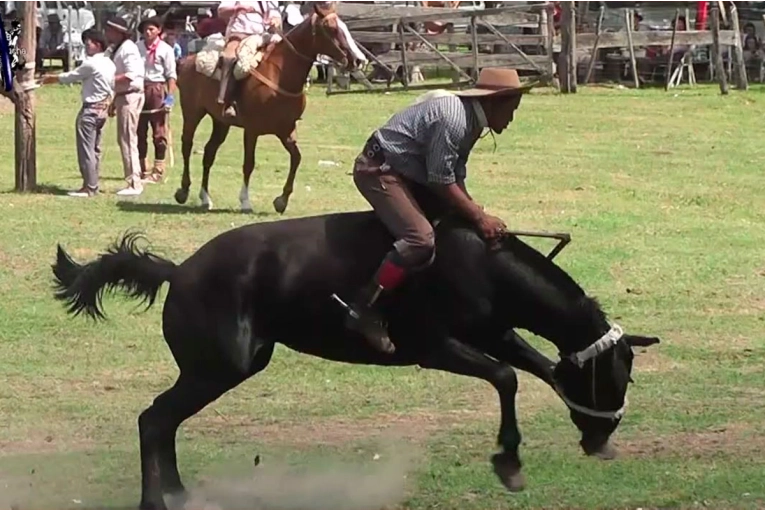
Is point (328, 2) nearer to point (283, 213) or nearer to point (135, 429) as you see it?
point (283, 213)

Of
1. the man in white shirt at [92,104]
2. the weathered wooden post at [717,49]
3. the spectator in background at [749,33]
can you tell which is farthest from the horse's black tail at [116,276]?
the spectator in background at [749,33]

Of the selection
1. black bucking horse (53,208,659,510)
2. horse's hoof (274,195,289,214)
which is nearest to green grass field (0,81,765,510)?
horse's hoof (274,195,289,214)

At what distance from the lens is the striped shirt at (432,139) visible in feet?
23.1

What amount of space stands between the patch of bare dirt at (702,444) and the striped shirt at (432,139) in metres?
2.02

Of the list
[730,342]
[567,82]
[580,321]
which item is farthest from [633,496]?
[567,82]

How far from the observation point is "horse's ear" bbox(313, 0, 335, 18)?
627 inches

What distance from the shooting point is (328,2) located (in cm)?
1602

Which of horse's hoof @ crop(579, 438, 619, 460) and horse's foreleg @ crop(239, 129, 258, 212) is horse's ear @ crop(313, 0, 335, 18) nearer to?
horse's foreleg @ crop(239, 129, 258, 212)

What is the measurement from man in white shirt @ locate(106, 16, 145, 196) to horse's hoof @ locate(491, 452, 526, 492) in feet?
39.3

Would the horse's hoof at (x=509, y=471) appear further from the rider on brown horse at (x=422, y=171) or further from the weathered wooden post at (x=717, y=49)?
the weathered wooden post at (x=717, y=49)

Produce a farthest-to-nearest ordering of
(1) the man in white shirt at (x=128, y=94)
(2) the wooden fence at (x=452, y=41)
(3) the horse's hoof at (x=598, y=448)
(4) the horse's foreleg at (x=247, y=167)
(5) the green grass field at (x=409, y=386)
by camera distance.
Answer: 1. (2) the wooden fence at (x=452, y=41)
2. (1) the man in white shirt at (x=128, y=94)
3. (4) the horse's foreleg at (x=247, y=167)
4. (5) the green grass field at (x=409, y=386)
5. (3) the horse's hoof at (x=598, y=448)

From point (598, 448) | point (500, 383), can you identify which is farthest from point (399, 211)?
point (598, 448)

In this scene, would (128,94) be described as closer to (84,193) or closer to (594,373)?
(84,193)

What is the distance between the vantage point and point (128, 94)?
59.8 feet
